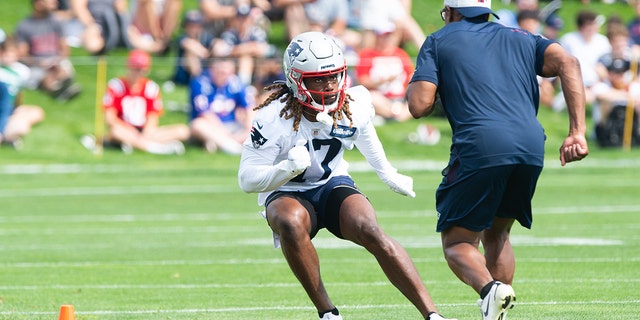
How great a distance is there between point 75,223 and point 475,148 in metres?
9.60

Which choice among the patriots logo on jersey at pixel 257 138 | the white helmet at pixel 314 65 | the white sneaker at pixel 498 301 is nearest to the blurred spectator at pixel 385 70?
the white helmet at pixel 314 65

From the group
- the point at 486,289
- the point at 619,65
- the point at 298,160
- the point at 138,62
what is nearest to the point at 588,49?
the point at 619,65

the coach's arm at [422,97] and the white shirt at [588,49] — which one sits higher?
the coach's arm at [422,97]

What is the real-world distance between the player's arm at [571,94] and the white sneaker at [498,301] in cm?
83

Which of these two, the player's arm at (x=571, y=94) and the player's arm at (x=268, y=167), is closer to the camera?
the player's arm at (x=571, y=94)

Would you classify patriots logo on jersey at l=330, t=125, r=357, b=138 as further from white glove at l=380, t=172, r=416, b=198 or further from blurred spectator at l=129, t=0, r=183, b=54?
blurred spectator at l=129, t=0, r=183, b=54

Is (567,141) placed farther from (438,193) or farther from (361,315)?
(361,315)

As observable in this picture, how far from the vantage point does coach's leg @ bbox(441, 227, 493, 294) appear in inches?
280

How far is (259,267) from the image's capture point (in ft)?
38.1

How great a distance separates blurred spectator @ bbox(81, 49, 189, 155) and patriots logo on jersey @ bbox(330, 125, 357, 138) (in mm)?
15072

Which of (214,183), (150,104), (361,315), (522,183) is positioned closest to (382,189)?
(214,183)

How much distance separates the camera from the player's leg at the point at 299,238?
758 cm

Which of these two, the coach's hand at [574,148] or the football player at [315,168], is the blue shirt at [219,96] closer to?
the football player at [315,168]

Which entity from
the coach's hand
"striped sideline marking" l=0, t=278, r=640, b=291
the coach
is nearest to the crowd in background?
"striped sideline marking" l=0, t=278, r=640, b=291
